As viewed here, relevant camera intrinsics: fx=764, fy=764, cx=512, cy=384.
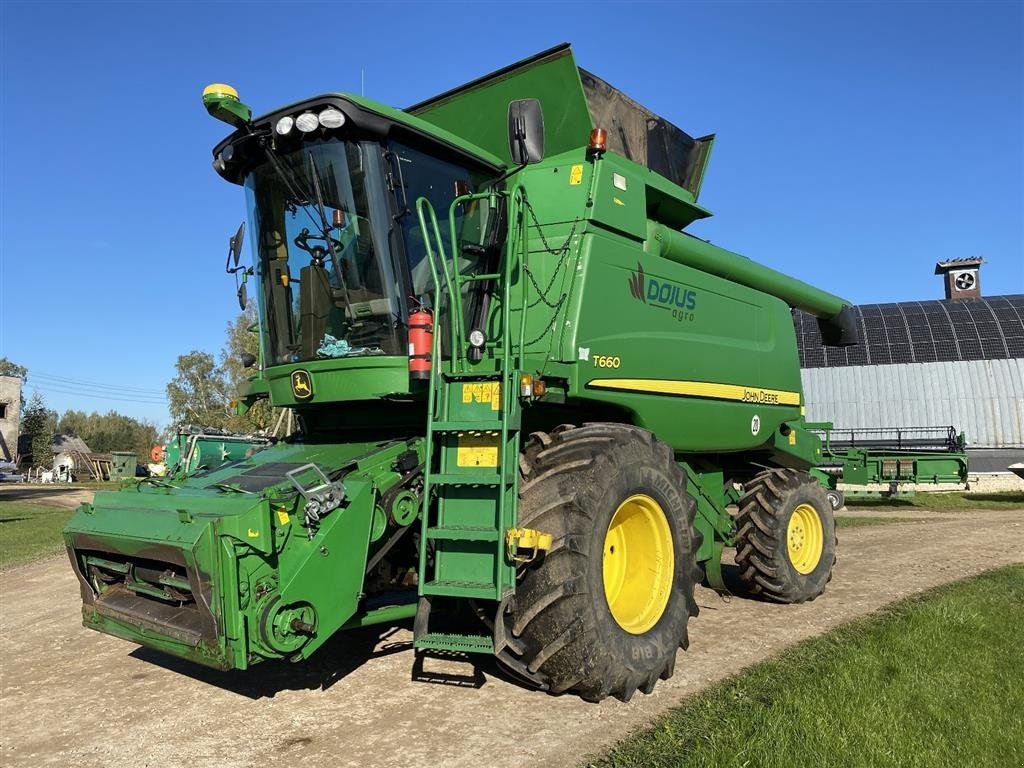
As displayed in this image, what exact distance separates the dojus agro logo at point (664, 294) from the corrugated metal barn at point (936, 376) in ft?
79.3

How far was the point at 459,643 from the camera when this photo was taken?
4176mm

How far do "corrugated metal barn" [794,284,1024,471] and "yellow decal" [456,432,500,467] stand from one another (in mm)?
26449

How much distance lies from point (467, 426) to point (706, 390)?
2729mm

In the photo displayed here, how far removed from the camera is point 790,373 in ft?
26.8

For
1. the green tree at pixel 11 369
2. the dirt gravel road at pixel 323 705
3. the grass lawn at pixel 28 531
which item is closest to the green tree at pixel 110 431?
the green tree at pixel 11 369

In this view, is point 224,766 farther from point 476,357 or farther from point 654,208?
point 654,208

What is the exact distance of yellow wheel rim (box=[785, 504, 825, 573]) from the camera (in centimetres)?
775

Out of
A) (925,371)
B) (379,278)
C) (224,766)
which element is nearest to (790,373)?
(379,278)

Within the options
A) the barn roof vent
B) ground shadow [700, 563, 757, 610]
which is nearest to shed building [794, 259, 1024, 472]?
the barn roof vent

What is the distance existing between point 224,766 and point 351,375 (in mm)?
2320

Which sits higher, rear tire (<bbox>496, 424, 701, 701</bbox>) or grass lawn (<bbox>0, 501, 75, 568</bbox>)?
rear tire (<bbox>496, 424, 701, 701</bbox>)

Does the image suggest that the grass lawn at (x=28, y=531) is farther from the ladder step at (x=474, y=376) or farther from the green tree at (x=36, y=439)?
the green tree at (x=36, y=439)

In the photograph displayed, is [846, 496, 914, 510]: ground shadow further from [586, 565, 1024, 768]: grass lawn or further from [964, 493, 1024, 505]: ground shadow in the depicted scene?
[586, 565, 1024, 768]: grass lawn

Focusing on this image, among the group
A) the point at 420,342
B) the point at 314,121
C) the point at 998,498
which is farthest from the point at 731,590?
the point at 998,498
